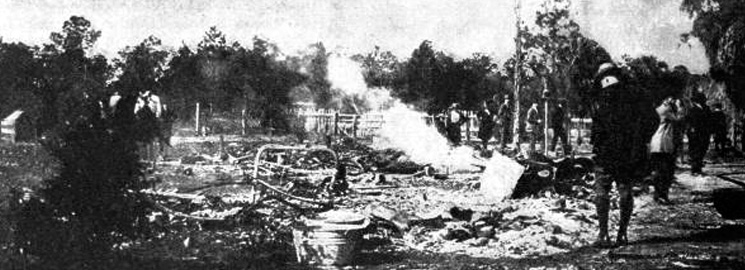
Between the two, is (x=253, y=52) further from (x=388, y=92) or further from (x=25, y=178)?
(x=25, y=178)

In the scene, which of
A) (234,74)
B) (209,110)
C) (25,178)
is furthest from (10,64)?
(234,74)

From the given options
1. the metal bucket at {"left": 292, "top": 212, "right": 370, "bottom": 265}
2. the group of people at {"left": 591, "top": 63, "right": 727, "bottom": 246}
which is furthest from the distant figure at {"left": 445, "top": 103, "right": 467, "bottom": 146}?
the metal bucket at {"left": 292, "top": 212, "right": 370, "bottom": 265}

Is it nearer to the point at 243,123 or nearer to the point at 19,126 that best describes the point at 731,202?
the point at 19,126

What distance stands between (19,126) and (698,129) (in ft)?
31.0

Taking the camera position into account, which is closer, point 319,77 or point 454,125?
point 454,125

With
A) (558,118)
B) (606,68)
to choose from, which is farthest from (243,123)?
(606,68)

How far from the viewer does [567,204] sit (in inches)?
296

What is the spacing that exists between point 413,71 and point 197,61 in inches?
652

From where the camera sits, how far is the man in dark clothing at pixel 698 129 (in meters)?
9.30

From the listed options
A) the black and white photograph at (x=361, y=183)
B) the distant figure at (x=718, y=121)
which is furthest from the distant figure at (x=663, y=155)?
the distant figure at (x=718, y=121)

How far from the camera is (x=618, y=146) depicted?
17.7 ft

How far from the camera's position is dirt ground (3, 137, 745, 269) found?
4926 millimetres

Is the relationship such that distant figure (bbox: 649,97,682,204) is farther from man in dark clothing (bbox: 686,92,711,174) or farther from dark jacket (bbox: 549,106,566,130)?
dark jacket (bbox: 549,106,566,130)

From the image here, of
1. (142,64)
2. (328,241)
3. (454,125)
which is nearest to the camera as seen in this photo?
(328,241)
